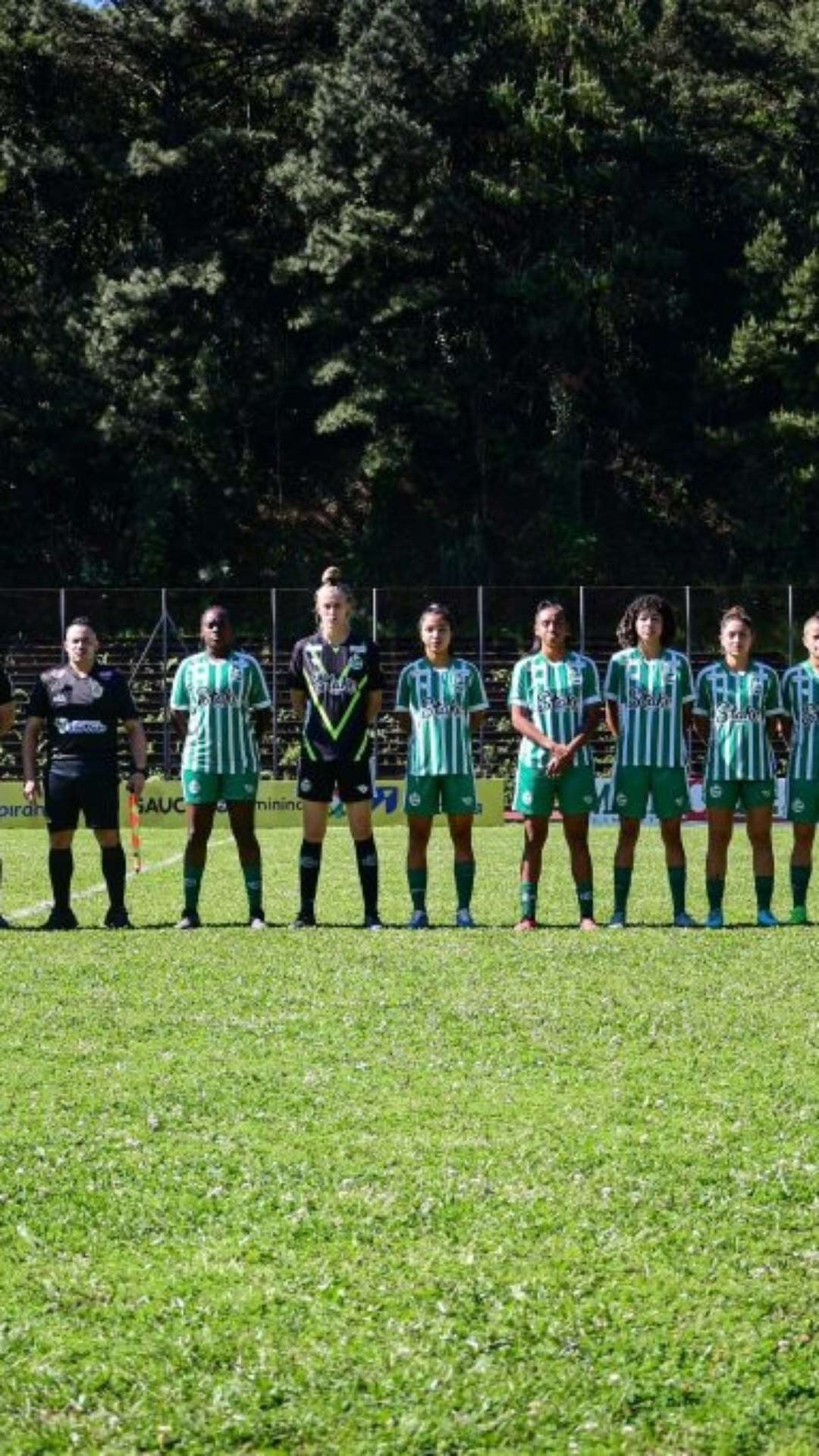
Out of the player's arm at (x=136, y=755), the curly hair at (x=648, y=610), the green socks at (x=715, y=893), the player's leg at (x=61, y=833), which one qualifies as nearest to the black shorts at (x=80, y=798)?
the player's leg at (x=61, y=833)

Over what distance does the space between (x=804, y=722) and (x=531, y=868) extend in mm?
1867

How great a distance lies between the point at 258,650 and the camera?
106 ft

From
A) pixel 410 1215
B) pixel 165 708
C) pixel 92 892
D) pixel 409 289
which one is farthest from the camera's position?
pixel 409 289

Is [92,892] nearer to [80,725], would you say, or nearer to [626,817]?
[80,725]

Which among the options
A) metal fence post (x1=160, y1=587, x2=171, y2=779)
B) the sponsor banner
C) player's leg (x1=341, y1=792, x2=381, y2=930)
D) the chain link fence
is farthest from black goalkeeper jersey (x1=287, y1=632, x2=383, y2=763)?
the chain link fence

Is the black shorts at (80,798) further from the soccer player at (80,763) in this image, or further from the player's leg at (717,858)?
the player's leg at (717,858)

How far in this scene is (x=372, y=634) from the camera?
32.5 meters

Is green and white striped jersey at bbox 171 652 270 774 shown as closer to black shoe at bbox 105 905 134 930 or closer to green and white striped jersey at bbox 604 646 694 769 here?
black shoe at bbox 105 905 134 930

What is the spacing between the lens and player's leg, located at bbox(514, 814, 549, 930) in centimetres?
1060

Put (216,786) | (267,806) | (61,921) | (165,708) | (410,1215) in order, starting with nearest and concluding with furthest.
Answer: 1. (410,1215)
2. (216,786)
3. (61,921)
4. (267,806)
5. (165,708)

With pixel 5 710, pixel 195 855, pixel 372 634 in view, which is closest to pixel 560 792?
pixel 195 855

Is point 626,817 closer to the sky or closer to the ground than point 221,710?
closer to the ground

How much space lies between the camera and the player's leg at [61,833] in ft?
35.4

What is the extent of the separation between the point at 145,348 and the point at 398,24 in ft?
25.4
